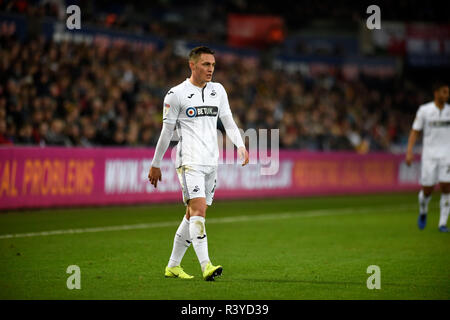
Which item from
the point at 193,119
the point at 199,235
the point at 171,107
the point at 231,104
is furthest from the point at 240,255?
the point at 231,104

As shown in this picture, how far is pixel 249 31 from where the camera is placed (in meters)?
34.5

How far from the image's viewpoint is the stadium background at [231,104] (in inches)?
629

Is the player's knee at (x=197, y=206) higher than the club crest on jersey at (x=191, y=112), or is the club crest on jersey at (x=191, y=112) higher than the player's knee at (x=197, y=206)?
the club crest on jersey at (x=191, y=112)

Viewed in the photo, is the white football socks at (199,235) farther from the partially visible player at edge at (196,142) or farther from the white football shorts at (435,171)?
the white football shorts at (435,171)

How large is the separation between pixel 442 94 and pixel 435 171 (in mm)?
1515

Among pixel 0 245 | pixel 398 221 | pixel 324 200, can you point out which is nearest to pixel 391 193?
pixel 324 200

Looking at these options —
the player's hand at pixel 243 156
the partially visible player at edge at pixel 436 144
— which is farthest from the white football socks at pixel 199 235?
the partially visible player at edge at pixel 436 144

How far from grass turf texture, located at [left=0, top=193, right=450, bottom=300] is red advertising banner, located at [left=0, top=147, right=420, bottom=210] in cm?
60

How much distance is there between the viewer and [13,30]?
21.0m

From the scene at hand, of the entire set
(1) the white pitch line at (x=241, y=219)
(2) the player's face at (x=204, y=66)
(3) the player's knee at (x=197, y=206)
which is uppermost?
(2) the player's face at (x=204, y=66)

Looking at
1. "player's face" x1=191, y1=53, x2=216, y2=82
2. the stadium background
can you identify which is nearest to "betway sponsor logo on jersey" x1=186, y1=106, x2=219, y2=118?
"player's face" x1=191, y1=53, x2=216, y2=82

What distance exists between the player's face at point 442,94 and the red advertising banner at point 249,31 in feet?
69.4

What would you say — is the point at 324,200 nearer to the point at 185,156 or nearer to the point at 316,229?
the point at 316,229

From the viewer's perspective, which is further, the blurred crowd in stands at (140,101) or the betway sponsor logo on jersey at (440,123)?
the blurred crowd in stands at (140,101)
